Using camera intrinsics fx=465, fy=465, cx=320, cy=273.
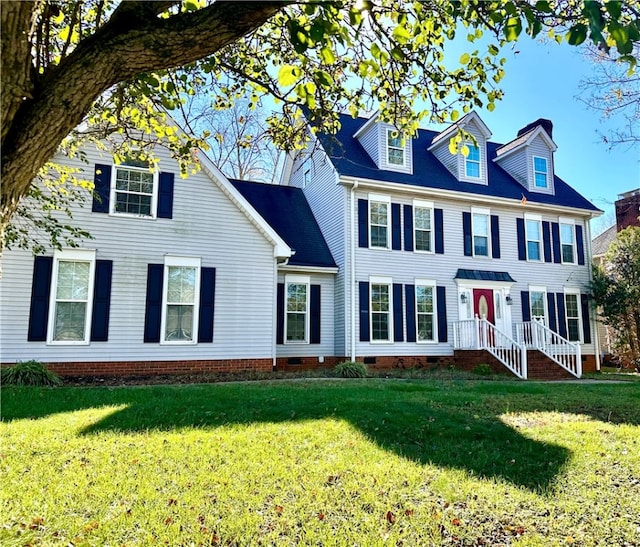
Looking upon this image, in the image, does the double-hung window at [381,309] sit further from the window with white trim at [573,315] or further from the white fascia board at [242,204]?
the window with white trim at [573,315]

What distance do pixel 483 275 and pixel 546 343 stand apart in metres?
3.00

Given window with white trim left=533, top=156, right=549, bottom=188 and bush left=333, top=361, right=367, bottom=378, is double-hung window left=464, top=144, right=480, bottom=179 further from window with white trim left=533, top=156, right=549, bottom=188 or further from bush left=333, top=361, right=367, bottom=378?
bush left=333, top=361, right=367, bottom=378

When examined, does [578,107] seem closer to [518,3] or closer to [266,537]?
[518,3]

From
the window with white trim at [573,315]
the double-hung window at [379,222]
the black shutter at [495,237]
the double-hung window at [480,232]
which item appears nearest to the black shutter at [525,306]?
the black shutter at [495,237]

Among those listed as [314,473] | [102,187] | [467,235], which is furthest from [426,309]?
[314,473]

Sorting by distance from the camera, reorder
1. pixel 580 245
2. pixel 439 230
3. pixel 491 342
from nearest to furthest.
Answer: pixel 491 342
pixel 439 230
pixel 580 245

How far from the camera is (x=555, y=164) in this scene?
19828mm

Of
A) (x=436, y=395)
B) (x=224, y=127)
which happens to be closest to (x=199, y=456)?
(x=436, y=395)

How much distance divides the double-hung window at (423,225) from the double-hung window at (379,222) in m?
1.04

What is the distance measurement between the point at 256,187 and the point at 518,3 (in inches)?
569

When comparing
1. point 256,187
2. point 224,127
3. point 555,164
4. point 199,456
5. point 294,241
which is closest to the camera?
point 199,456

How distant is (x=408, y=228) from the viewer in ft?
51.3

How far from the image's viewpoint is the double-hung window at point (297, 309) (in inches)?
573

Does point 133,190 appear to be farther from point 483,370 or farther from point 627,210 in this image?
point 627,210
